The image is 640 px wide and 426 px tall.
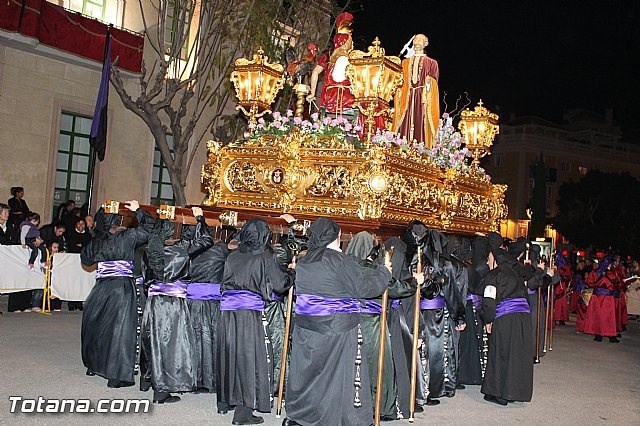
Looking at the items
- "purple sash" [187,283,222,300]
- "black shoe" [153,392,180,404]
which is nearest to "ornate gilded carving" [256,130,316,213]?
"purple sash" [187,283,222,300]

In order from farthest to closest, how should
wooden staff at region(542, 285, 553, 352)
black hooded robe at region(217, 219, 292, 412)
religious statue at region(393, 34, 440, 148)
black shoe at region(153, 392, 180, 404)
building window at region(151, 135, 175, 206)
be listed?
building window at region(151, 135, 175, 206) → wooden staff at region(542, 285, 553, 352) → religious statue at region(393, 34, 440, 148) → black shoe at region(153, 392, 180, 404) → black hooded robe at region(217, 219, 292, 412)

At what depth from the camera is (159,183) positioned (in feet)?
64.9

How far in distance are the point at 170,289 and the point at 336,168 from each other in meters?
2.79

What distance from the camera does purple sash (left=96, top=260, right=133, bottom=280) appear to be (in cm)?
774

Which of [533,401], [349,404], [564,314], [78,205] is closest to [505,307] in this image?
[533,401]

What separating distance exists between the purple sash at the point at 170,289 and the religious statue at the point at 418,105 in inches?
189

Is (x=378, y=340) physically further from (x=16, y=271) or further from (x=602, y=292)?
(x=602, y=292)

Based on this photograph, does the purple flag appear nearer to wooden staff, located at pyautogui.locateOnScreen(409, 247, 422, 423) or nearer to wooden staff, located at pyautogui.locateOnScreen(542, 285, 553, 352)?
wooden staff, located at pyautogui.locateOnScreen(542, 285, 553, 352)

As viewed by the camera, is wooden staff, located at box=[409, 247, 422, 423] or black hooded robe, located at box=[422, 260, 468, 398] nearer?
wooden staff, located at box=[409, 247, 422, 423]

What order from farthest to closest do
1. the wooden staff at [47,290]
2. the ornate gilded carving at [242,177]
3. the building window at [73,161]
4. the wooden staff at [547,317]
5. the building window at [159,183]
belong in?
the building window at [159,183]
the building window at [73,161]
the wooden staff at [47,290]
the wooden staff at [547,317]
the ornate gilded carving at [242,177]

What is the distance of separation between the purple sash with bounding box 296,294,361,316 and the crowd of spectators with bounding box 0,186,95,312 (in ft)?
26.7

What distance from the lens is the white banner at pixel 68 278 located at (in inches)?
514

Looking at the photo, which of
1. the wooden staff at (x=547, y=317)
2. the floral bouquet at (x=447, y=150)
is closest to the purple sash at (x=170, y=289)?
the floral bouquet at (x=447, y=150)

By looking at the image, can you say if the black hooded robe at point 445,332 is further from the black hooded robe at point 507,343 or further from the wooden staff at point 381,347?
the wooden staff at point 381,347
